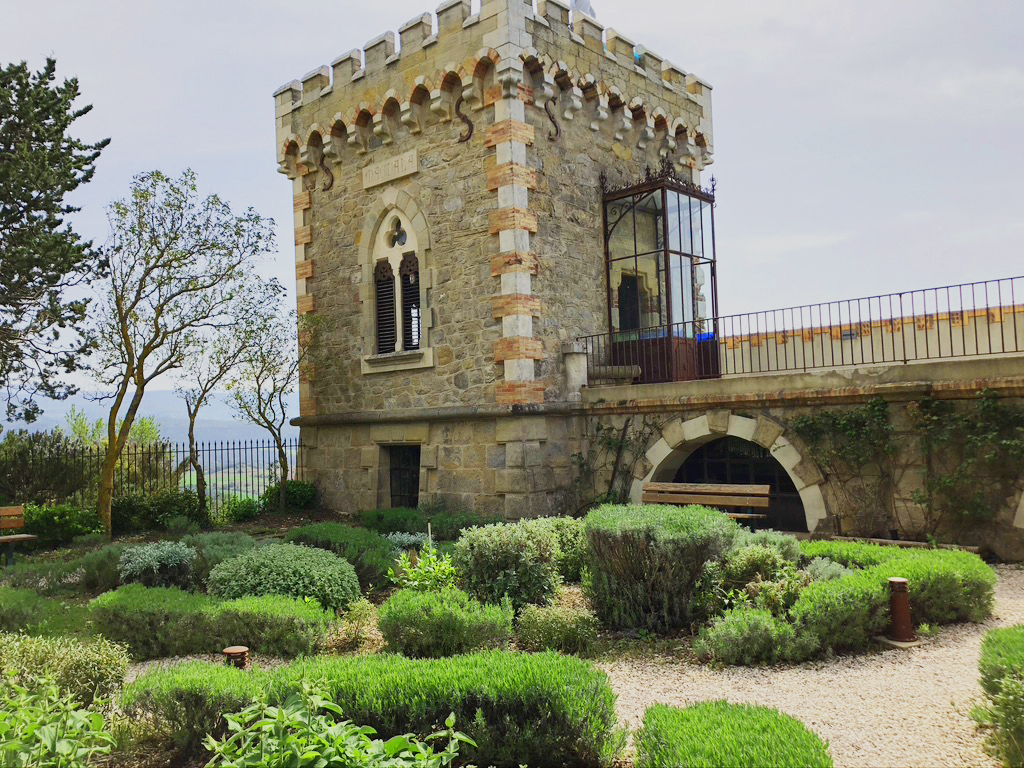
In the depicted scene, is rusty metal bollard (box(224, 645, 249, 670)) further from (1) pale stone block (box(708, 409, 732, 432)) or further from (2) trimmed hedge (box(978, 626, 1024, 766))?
(1) pale stone block (box(708, 409, 732, 432))

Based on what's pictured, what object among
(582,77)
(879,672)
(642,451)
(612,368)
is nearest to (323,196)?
(582,77)

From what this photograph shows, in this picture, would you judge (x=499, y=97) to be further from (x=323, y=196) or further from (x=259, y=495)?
(x=259, y=495)

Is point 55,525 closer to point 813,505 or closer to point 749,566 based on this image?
point 749,566

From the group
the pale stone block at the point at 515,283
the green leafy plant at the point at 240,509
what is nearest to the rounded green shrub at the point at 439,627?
the pale stone block at the point at 515,283

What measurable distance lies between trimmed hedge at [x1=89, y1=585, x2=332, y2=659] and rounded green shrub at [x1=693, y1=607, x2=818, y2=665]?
10.5 ft

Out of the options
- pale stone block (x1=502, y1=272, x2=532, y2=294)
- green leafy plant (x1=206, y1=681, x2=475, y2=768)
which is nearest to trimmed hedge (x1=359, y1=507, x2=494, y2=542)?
pale stone block (x1=502, y1=272, x2=532, y2=294)

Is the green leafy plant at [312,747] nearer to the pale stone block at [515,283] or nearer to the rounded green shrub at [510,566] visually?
the rounded green shrub at [510,566]

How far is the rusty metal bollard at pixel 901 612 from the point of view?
5.95m

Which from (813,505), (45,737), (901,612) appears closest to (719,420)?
(813,505)

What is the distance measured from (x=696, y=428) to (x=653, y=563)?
→ 4.83 metres

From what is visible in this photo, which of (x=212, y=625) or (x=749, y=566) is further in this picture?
(x=749, y=566)

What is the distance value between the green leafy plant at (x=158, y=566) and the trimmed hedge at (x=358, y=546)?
130cm

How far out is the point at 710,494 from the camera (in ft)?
32.2

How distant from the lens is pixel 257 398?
1475 centimetres
